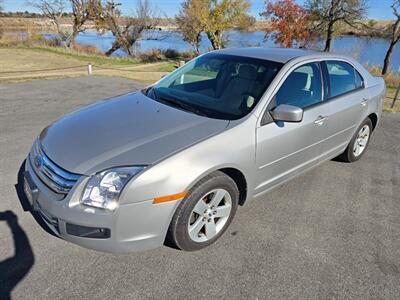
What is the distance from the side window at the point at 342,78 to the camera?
3476 millimetres

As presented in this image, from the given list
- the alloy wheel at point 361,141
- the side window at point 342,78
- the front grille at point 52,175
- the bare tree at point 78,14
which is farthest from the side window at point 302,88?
the bare tree at point 78,14

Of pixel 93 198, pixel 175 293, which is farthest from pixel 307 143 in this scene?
pixel 93 198

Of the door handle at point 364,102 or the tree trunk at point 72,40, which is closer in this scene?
the door handle at point 364,102

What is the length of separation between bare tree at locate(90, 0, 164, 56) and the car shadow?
90.2 ft

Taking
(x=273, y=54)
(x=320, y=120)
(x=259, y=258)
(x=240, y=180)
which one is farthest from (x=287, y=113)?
(x=259, y=258)

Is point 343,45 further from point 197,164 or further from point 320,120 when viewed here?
point 197,164

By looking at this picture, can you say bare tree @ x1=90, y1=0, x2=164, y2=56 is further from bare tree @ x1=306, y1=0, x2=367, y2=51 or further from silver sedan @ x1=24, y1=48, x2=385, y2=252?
silver sedan @ x1=24, y1=48, x2=385, y2=252

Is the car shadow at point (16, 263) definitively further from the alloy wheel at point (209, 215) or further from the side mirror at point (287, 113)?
the side mirror at point (287, 113)

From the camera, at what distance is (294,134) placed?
9.53 ft

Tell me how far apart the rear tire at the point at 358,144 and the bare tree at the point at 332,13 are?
17043 millimetres

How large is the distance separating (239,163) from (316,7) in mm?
20528

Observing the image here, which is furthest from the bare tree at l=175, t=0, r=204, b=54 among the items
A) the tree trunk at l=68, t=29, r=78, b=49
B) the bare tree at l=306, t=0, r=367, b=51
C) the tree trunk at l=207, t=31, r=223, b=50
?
the tree trunk at l=68, t=29, r=78, b=49

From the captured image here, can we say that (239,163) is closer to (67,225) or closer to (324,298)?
(324,298)

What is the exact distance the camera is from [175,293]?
2.11 m
